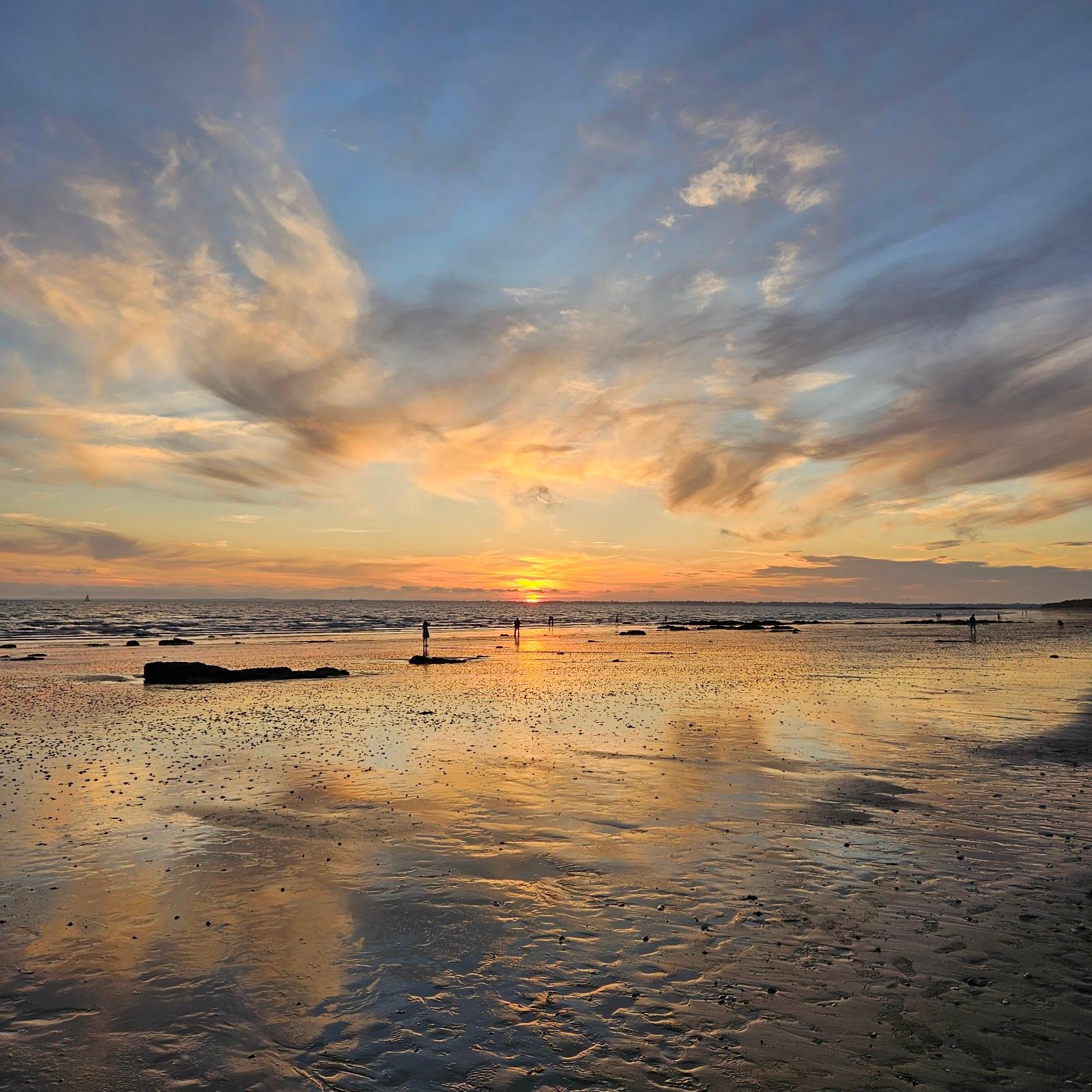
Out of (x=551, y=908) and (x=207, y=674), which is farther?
(x=207, y=674)

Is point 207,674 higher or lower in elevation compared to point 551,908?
lower

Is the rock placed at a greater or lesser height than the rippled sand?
lesser

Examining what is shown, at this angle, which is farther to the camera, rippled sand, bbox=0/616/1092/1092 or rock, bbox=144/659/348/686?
rock, bbox=144/659/348/686

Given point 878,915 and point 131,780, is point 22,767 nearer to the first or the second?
point 131,780

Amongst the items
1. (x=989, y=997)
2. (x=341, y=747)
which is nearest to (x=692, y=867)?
(x=989, y=997)

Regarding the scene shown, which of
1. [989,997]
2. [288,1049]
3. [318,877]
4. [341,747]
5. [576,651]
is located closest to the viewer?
→ [288,1049]

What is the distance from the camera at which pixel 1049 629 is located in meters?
96.4

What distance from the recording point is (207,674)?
1607 inches

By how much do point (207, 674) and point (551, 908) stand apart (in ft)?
119

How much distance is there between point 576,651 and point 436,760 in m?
45.9

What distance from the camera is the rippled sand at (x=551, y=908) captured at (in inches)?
271

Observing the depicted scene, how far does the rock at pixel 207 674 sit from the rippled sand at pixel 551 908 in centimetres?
1616

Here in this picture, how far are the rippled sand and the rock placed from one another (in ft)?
53.0

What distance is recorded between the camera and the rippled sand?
6.88 m
